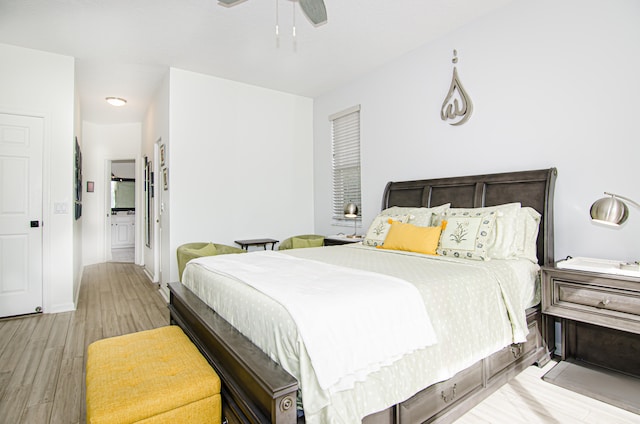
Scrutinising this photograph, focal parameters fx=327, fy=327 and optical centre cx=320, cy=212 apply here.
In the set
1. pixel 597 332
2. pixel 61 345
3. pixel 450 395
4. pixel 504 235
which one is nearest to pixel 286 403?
pixel 450 395

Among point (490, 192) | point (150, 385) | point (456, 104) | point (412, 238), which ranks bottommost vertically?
point (150, 385)

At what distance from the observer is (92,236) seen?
716cm

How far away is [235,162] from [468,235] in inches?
129

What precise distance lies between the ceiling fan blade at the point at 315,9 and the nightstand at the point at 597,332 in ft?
7.61

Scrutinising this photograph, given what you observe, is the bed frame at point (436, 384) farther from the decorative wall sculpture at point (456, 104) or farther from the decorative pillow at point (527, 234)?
the decorative wall sculpture at point (456, 104)

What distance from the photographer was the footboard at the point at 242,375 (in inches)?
44.8

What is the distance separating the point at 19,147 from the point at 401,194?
4.36 meters

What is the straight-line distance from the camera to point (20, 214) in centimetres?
370

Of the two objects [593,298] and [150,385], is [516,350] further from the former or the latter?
[150,385]

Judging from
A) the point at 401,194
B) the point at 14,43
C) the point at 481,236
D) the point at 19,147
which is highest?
the point at 14,43

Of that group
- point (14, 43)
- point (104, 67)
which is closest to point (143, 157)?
point (104, 67)

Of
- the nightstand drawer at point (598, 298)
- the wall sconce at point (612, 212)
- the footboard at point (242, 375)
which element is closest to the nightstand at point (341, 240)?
the nightstand drawer at point (598, 298)

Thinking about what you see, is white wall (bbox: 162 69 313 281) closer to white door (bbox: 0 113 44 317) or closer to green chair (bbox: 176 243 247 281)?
green chair (bbox: 176 243 247 281)

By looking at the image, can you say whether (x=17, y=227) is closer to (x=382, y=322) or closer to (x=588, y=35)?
(x=382, y=322)
